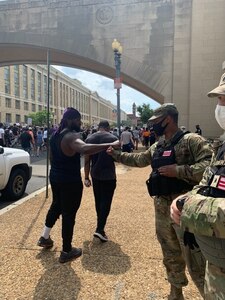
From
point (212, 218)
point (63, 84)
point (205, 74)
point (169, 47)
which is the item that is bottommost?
point (212, 218)

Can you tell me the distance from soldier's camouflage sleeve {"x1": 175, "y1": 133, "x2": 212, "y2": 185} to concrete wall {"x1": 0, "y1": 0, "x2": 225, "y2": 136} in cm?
1508

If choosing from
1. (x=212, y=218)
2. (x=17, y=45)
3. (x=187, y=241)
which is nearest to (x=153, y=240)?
(x=187, y=241)

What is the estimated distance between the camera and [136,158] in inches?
133

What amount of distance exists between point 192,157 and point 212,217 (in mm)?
1356

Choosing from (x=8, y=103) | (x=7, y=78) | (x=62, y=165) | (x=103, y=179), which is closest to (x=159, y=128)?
(x=62, y=165)

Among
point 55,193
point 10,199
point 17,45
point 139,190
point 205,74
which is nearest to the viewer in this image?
point 55,193

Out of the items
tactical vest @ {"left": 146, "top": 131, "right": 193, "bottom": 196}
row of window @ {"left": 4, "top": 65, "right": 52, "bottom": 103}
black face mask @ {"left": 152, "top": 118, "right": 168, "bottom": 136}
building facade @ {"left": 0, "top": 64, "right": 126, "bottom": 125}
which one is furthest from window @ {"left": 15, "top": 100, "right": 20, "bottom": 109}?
tactical vest @ {"left": 146, "top": 131, "right": 193, "bottom": 196}

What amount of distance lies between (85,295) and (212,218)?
2156 mm

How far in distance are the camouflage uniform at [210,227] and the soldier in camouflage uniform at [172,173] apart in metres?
0.94

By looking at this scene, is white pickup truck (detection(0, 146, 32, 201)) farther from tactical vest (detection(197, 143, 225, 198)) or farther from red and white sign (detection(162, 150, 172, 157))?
tactical vest (detection(197, 143, 225, 198))

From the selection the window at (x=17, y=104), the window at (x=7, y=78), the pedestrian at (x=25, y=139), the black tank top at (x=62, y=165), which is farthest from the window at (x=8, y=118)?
the black tank top at (x=62, y=165)

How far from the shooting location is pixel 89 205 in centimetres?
660

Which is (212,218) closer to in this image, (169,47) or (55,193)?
(55,193)

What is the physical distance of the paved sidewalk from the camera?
3.19m
